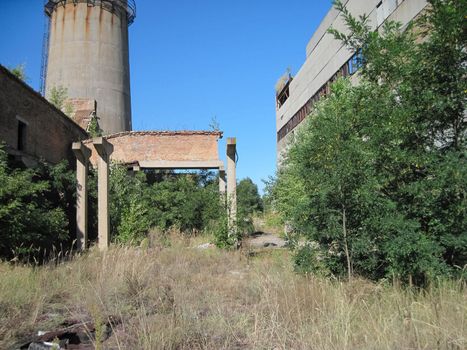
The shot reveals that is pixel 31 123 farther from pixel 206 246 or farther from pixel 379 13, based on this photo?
pixel 379 13

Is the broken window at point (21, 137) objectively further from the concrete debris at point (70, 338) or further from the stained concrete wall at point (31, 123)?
the concrete debris at point (70, 338)

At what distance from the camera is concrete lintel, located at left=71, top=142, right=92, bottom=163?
13.4 m

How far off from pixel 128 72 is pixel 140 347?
103ft

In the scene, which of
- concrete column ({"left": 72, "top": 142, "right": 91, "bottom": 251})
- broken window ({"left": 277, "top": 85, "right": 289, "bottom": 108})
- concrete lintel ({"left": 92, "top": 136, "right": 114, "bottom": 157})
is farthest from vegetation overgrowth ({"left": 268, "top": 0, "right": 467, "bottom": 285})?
broken window ({"left": 277, "top": 85, "right": 289, "bottom": 108})

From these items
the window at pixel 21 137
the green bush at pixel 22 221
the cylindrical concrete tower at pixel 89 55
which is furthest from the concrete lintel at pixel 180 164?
the cylindrical concrete tower at pixel 89 55

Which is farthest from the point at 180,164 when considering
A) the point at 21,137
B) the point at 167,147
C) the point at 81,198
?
the point at 81,198

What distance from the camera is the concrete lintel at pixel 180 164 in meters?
20.9

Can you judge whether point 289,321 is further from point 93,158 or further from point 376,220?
point 93,158

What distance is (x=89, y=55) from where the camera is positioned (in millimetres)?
30438

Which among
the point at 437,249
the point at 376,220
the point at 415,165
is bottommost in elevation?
the point at 437,249

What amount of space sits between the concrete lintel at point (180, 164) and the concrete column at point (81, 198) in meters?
7.11

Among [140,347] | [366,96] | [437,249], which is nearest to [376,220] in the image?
[437,249]

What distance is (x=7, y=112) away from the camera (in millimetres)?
15773

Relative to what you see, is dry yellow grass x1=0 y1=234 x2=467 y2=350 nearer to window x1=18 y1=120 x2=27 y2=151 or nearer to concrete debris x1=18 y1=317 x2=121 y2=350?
concrete debris x1=18 y1=317 x2=121 y2=350
